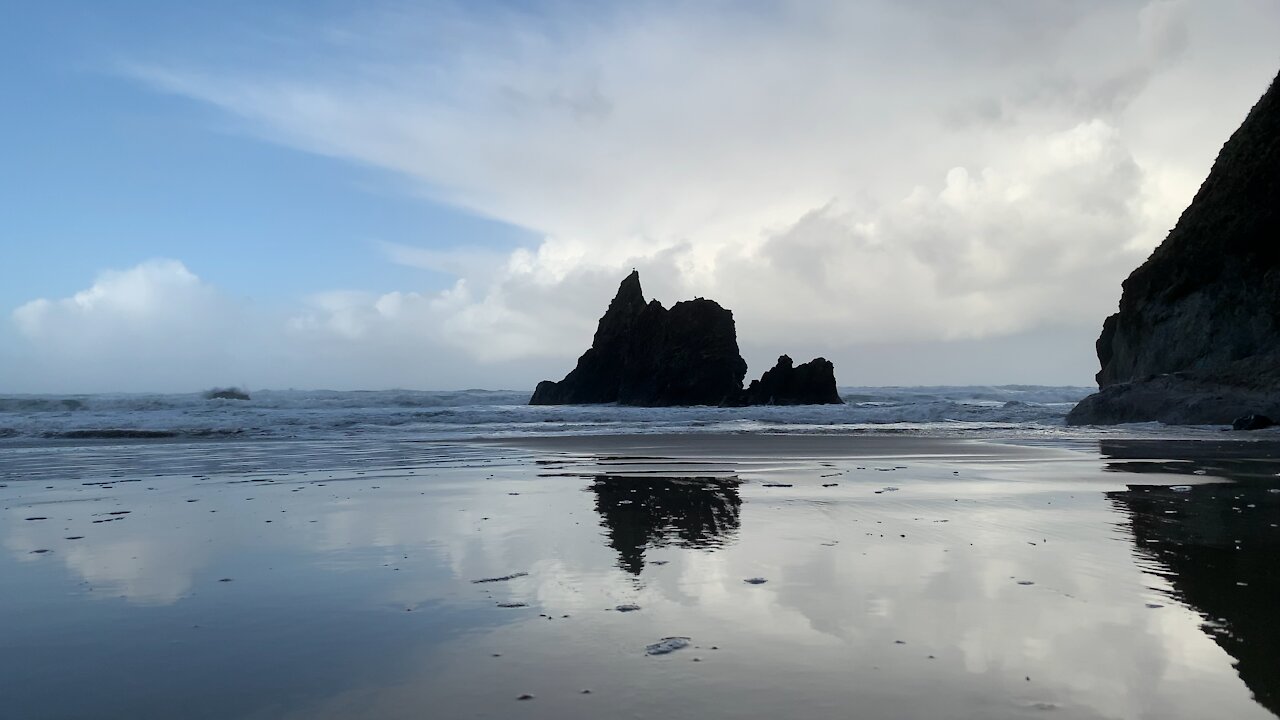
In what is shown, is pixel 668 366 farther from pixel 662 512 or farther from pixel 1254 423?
pixel 662 512

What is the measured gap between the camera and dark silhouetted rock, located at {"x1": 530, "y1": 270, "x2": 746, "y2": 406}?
61344 mm

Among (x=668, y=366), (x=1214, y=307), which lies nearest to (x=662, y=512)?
(x=1214, y=307)

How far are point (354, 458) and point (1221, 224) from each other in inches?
1075

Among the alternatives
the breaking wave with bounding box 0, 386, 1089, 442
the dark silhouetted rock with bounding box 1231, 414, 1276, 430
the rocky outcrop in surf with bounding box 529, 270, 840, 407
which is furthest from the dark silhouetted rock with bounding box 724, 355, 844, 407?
the dark silhouetted rock with bounding box 1231, 414, 1276, 430

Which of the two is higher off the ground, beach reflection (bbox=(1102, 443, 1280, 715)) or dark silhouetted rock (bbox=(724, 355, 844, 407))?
dark silhouetted rock (bbox=(724, 355, 844, 407))

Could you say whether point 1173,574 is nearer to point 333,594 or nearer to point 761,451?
point 333,594

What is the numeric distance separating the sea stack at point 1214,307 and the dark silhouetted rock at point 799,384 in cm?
2761

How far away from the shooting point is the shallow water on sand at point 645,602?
2.57 meters

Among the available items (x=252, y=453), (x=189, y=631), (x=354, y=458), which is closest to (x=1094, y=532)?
(x=189, y=631)

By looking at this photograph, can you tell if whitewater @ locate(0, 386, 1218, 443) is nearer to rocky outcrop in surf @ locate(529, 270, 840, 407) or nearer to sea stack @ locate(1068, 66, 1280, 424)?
sea stack @ locate(1068, 66, 1280, 424)

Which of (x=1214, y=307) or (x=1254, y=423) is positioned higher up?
(x=1214, y=307)

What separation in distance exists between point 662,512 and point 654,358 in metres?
58.2

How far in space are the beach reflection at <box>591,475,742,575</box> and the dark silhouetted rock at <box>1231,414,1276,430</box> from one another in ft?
47.3

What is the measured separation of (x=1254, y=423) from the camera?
17.0m
